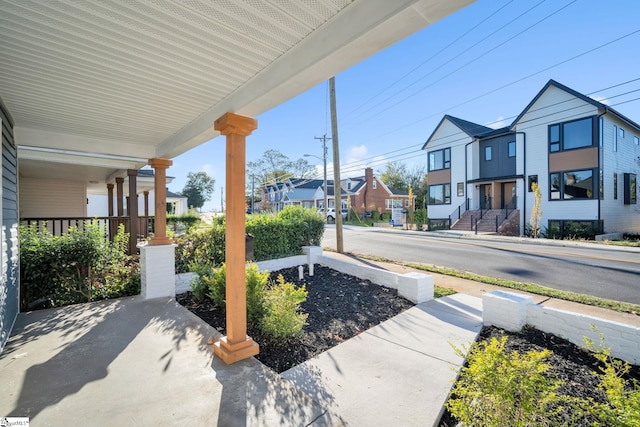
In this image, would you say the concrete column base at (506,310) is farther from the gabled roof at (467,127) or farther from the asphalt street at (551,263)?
the gabled roof at (467,127)

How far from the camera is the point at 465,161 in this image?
20734 mm

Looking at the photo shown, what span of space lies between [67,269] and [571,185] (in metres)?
20.8

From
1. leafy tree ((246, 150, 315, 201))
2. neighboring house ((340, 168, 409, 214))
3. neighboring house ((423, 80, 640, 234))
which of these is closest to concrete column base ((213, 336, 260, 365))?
neighboring house ((423, 80, 640, 234))

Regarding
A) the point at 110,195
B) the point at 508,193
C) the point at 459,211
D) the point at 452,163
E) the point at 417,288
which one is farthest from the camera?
the point at 452,163

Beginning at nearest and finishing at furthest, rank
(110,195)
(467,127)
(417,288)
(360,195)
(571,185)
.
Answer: (417,288)
(110,195)
(571,185)
(467,127)
(360,195)

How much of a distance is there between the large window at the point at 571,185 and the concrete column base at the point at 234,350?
60.8 feet

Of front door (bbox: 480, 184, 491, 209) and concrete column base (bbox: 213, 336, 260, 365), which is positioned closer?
concrete column base (bbox: 213, 336, 260, 365)

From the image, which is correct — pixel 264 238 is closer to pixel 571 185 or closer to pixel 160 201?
pixel 160 201

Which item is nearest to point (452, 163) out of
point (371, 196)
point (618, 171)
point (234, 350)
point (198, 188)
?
point (618, 171)

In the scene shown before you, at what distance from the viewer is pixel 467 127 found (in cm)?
2144

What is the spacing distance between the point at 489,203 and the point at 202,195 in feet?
155

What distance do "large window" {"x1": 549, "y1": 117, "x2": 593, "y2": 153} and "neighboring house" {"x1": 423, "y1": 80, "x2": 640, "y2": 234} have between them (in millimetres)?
42

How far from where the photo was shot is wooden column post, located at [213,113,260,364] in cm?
319

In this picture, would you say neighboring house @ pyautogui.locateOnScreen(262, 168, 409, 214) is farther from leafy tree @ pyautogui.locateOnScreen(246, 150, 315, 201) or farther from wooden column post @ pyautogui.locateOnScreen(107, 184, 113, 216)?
wooden column post @ pyautogui.locateOnScreen(107, 184, 113, 216)
